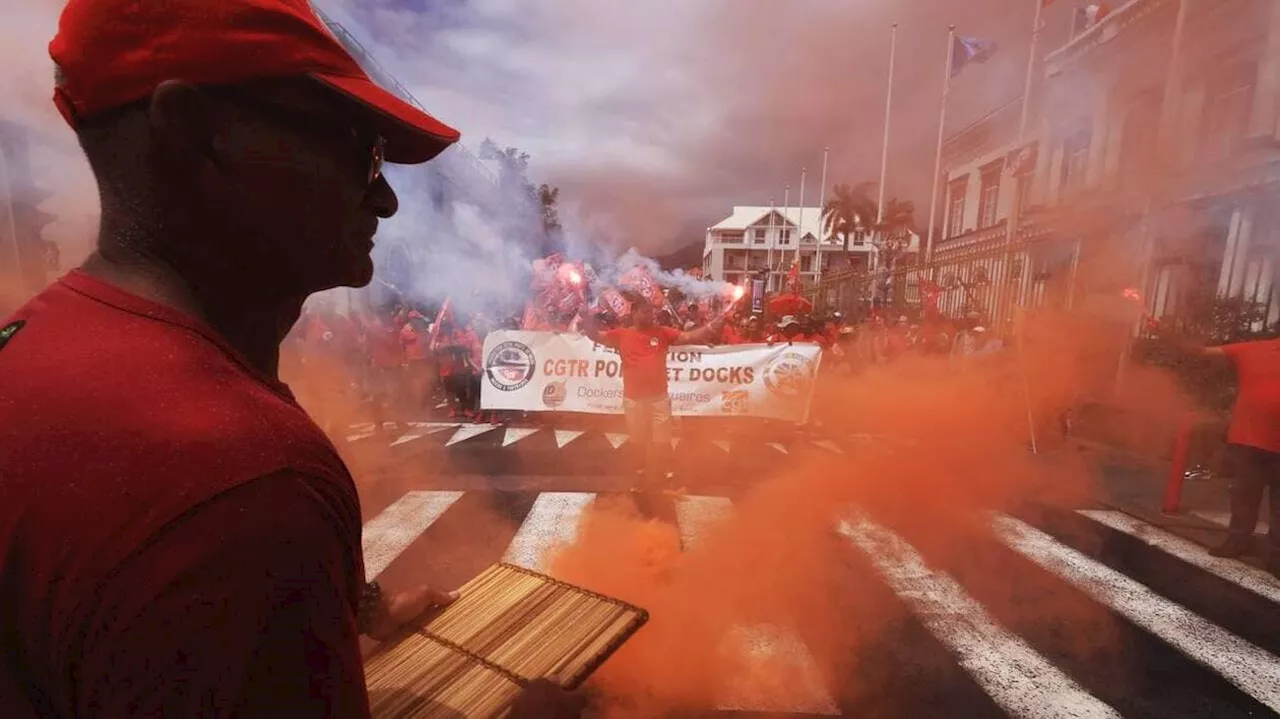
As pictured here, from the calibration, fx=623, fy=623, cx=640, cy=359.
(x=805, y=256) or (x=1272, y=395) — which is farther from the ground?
(x=805, y=256)

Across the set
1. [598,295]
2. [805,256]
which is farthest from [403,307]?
[805,256]

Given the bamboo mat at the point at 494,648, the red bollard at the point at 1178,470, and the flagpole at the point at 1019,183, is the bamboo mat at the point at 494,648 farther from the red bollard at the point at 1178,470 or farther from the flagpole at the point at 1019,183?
the flagpole at the point at 1019,183

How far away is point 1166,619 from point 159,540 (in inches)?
214

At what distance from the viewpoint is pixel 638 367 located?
6.73 m

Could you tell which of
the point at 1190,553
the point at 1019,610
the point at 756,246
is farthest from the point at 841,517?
the point at 756,246

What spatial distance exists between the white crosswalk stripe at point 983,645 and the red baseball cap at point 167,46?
3.87 meters

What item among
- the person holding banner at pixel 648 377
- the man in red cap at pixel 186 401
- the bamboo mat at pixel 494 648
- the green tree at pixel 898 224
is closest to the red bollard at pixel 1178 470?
the person holding banner at pixel 648 377

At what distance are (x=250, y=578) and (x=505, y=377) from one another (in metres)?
9.99

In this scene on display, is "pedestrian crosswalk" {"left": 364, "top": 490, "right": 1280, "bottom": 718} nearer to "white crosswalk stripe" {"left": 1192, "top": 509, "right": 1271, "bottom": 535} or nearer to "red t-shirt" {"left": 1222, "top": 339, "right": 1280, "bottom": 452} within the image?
"white crosswalk stripe" {"left": 1192, "top": 509, "right": 1271, "bottom": 535}

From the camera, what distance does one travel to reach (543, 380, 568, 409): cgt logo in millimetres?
10344

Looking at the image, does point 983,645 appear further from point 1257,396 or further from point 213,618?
point 213,618

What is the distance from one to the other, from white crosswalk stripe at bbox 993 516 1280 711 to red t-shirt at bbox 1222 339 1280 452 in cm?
176

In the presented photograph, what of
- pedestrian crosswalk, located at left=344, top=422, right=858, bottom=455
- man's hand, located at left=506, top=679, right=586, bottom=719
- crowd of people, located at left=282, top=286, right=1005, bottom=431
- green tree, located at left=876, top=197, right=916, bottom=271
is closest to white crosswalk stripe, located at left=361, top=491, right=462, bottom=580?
pedestrian crosswalk, located at left=344, top=422, right=858, bottom=455

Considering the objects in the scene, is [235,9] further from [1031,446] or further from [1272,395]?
[1031,446]
